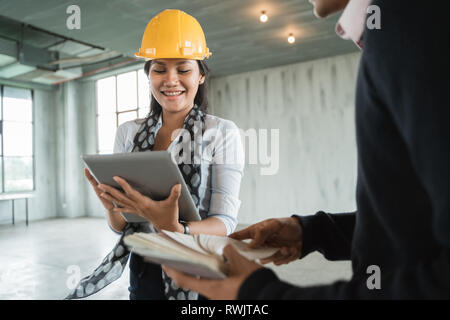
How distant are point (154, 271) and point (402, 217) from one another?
42.4 inches

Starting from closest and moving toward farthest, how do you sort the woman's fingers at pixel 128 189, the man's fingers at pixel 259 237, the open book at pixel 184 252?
1. the open book at pixel 184 252
2. the man's fingers at pixel 259 237
3. the woman's fingers at pixel 128 189

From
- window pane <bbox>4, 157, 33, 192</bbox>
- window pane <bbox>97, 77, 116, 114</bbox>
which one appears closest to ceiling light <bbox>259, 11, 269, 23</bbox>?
window pane <bbox>97, 77, 116, 114</bbox>

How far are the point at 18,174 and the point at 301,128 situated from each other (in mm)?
7551

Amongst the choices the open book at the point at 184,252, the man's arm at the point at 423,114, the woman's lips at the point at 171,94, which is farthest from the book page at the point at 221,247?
the woman's lips at the point at 171,94

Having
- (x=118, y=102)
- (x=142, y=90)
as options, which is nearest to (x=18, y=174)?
(x=118, y=102)

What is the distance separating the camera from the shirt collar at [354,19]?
0.68 m

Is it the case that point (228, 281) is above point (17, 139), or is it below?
below

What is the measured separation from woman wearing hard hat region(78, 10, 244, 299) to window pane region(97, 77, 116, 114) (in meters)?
8.57

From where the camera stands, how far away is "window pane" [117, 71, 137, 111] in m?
9.18

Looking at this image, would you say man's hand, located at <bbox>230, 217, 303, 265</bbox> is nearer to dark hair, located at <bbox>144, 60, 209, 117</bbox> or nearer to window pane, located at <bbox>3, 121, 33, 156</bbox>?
dark hair, located at <bbox>144, 60, 209, 117</bbox>

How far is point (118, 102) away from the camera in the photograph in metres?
9.53

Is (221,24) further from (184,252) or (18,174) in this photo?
(18,174)

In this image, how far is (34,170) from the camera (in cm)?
976

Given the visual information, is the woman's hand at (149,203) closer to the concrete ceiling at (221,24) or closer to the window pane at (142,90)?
the concrete ceiling at (221,24)
